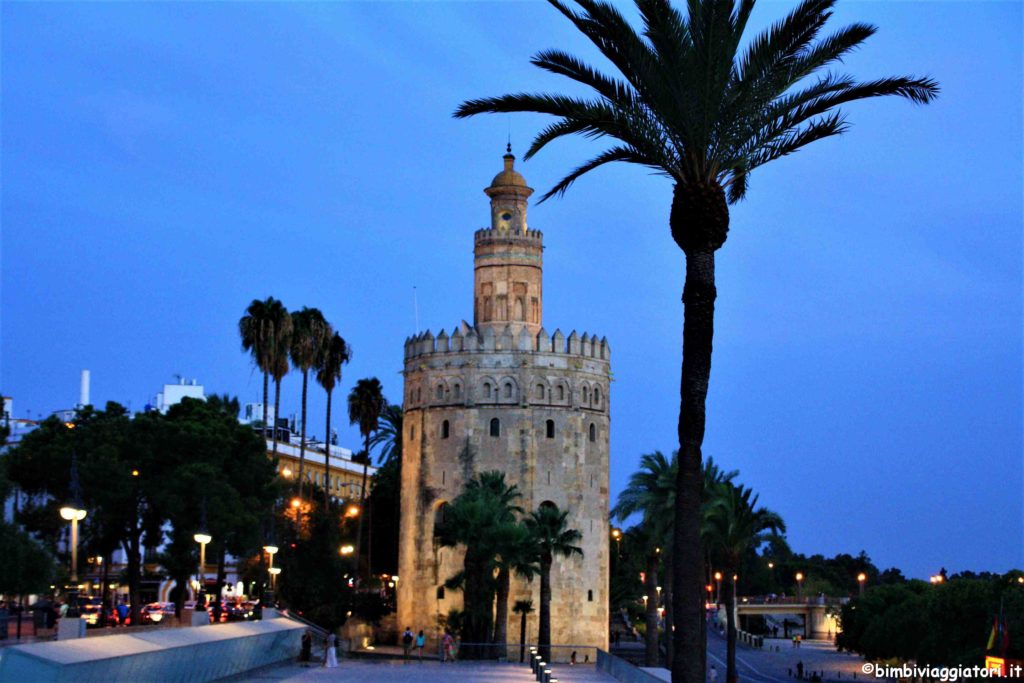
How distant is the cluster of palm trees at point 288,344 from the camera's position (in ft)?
215

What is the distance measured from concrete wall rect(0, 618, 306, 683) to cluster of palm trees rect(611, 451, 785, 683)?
15294 mm

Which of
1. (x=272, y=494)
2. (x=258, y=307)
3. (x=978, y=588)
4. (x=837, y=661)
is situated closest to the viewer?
(x=978, y=588)

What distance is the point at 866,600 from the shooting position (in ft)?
208

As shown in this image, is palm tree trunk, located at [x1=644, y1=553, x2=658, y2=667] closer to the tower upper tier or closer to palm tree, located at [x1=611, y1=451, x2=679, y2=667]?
palm tree, located at [x1=611, y1=451, x2=679, y2=667]

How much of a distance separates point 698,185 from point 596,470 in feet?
137

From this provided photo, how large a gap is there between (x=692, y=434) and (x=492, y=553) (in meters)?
29.9

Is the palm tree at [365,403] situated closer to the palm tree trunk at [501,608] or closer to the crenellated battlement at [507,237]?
the crenellated battlement at [507,237]

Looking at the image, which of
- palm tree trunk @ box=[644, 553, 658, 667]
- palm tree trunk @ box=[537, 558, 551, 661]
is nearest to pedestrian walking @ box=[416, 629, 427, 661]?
palm tree trunk @ box=[537, 558, 551, 661]

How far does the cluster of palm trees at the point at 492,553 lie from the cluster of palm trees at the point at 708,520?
140 inches

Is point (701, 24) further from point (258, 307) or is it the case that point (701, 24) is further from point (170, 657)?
point (258, 307)

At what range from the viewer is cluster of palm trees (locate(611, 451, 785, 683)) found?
48.5 m

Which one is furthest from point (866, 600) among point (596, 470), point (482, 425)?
point (482, 425)

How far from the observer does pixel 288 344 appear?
6644 centimetres

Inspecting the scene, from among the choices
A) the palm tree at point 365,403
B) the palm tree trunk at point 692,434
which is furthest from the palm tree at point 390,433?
the palm tree trunk at point 692,434
